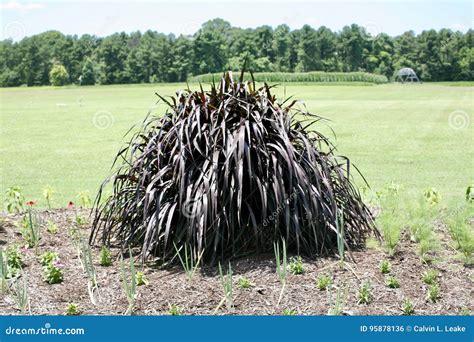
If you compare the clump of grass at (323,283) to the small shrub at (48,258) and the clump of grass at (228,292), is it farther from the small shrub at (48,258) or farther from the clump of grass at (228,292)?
the small shrub at (48,258)

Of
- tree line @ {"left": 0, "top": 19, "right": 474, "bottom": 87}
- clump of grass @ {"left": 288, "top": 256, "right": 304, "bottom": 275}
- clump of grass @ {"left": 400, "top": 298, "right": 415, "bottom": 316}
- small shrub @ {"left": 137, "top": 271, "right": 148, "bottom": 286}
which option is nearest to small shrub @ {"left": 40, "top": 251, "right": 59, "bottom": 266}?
small shrub @ {"left": 137, "top": 271, "right": 148, "bottom": 286}

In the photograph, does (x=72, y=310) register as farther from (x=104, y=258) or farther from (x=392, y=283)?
(x=392, y=283)

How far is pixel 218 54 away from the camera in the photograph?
180ft

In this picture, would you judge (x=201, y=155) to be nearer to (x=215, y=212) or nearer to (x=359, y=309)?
(x=215, y=212)

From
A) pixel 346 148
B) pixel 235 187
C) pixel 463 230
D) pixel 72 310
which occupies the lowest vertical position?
pixel 346 148

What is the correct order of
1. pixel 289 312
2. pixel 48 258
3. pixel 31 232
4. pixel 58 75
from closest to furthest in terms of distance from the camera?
pixel 289 312 → pixel 48 258 → pixel 31 232 → pixel 58 75

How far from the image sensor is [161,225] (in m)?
4.94

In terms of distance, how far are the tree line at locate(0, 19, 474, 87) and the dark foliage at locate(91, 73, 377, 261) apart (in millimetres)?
48263

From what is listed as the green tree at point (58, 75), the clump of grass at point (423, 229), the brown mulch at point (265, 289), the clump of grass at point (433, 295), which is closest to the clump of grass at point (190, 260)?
the brown mulch at point (265, 289)

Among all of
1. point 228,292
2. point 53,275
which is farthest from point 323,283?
point 53,275

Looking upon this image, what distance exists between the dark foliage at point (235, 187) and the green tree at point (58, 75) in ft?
194

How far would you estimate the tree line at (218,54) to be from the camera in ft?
182

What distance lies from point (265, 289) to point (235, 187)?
82 cm

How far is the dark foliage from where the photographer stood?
478 centimetres
